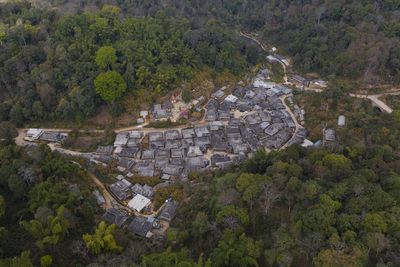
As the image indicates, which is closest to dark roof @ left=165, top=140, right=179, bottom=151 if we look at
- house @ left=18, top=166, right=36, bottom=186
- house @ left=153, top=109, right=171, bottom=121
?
house @ left=153, top=109, right=171, bottom=121

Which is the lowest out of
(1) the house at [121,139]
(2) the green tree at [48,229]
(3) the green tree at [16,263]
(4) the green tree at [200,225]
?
(1) the house at [121,139]

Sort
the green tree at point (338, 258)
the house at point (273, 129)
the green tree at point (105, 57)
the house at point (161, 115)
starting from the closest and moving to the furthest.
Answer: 1. the green tree at point (338, 258)
2. the house at point (273, 129)
3. the house at point (161, 115)
4. the green tree at point (105, 57)

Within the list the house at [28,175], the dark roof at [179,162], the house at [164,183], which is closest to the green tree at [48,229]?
the house at [28,175]

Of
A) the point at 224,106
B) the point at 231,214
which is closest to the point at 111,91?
the point at 224,106

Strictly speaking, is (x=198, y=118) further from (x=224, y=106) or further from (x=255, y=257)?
(x=255, y=257)

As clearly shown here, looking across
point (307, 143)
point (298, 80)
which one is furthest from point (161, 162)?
point (298, 80)

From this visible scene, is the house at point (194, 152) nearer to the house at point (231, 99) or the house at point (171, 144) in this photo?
the house at point (171, 144)

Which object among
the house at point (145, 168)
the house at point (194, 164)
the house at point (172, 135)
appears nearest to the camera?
the house at point (145, 168)
